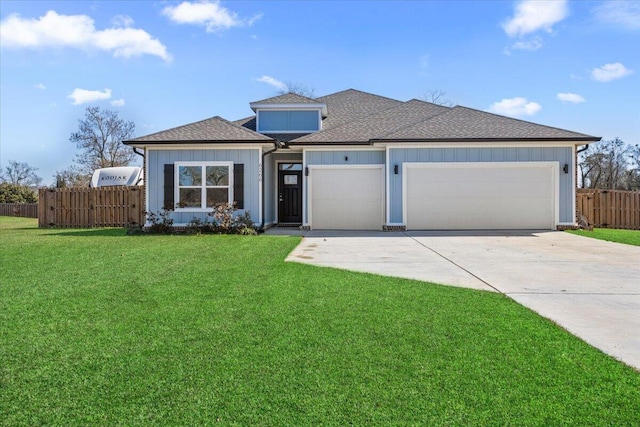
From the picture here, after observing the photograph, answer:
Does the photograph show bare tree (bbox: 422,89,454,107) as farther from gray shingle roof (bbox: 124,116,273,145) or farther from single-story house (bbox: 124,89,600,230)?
gray shingle roof (bbox: 124,116,273,145)

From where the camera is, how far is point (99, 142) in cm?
3312

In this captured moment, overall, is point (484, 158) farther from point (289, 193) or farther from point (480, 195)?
point (289, 193)

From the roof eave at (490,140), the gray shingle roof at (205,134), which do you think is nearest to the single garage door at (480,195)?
the roof eave at (490,140)

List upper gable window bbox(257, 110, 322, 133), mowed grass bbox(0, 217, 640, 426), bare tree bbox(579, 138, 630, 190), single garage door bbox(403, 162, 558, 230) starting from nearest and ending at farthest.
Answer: mowed grass bbox(0, 217, 640, 426)
single garage door bbox(403, 162, 558, 230)
upper gable window bbox(257, 110, 322, 133)
bare tree bbox(579, 138, 630, 190)

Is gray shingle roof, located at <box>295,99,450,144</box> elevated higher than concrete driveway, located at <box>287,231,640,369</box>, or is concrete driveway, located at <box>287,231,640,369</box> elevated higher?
gray shingle roof, located at <box>295,99,450,144</box>

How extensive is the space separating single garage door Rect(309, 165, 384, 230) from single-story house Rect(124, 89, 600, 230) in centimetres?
3

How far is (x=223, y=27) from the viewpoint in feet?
41.3

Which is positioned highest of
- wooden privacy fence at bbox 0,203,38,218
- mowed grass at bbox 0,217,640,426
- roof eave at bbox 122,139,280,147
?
roof eave at bbox 122,139,280,147

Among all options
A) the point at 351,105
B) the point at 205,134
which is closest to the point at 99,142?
the point at 351,105

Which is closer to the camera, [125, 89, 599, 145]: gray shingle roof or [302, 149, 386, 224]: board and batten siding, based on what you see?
[125, 89, 599, 145]: gray shingle roof

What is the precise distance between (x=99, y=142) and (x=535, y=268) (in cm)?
3591

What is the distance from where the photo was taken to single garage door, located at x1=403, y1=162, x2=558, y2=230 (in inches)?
491

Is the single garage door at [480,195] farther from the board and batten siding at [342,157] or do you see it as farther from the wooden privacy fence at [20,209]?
the wooden privacy fence at [20,209]

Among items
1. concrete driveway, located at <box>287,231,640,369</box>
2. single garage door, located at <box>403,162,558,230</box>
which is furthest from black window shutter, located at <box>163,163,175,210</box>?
single garage door, located at <box>403,162,558,230</box>
